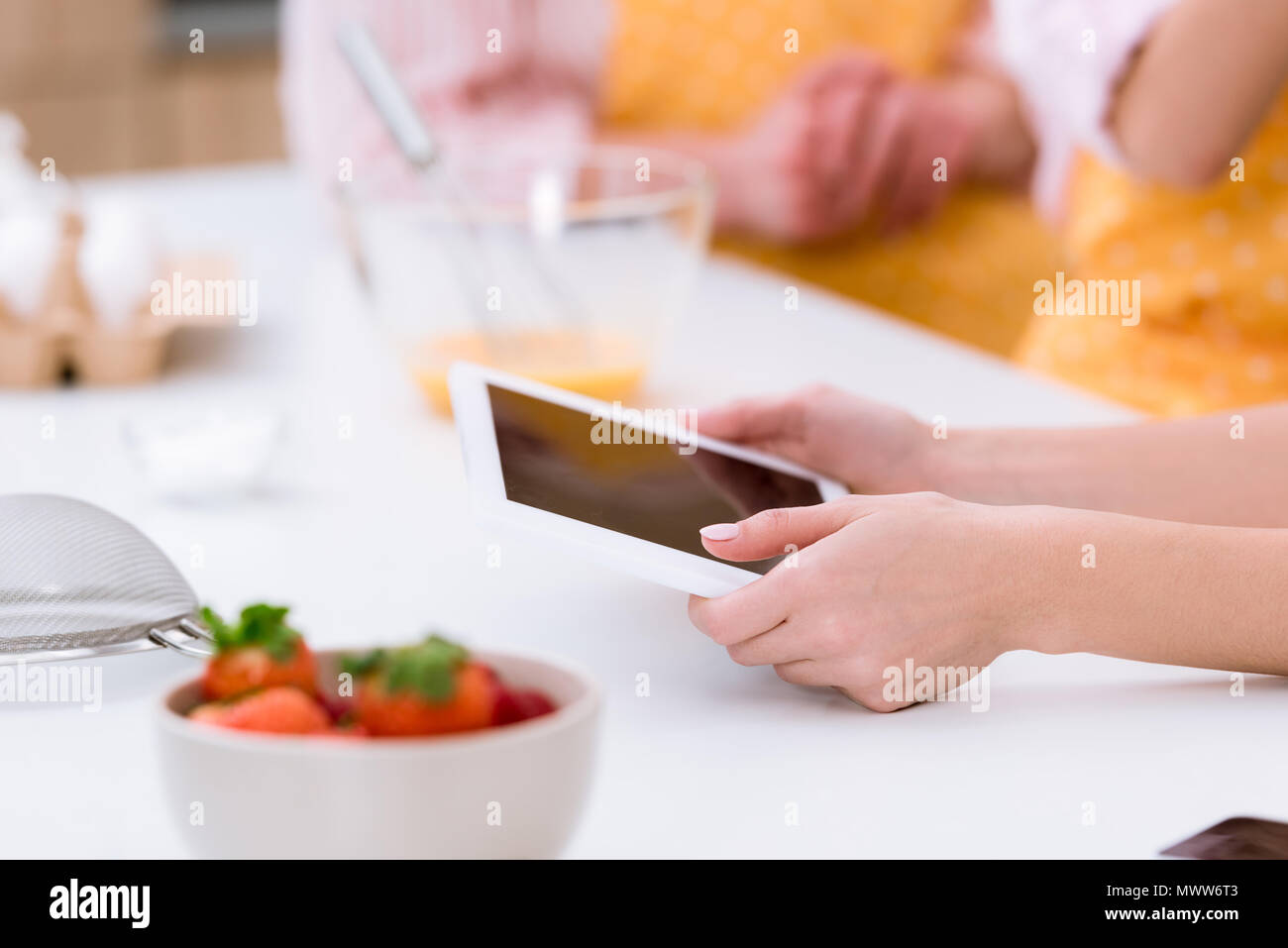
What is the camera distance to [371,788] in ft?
1.36

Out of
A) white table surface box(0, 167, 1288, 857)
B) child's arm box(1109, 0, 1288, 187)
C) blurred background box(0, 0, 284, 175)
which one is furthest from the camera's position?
blurred background box(0, 0, 284, 175)

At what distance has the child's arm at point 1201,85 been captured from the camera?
1032mm

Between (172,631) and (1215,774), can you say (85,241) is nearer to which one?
(172,631)

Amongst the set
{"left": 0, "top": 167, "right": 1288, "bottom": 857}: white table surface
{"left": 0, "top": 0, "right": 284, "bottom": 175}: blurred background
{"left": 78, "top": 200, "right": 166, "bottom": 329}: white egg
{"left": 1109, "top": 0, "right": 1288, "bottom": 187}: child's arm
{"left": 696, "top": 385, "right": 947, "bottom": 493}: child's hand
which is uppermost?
{"left": 0, "top": 0, "right": 284, "bottom": 175}: blurred background

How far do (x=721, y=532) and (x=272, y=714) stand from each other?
0.77 ft

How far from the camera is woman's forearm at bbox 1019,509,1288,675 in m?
0.61

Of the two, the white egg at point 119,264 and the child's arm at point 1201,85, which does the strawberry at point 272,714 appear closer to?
the white egg at point 119,264

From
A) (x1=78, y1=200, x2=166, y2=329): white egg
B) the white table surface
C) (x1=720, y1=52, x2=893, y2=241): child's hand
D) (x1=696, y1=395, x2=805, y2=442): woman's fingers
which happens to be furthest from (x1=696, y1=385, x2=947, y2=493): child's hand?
(x1=720, y1=52, x2=893, y2=241): child's hand

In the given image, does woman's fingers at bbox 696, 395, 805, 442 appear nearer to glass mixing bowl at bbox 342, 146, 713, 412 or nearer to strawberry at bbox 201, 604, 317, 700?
glass mixing bowl at bbox 342, 146, 713, 412

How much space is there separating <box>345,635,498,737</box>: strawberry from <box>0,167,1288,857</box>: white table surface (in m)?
0.09

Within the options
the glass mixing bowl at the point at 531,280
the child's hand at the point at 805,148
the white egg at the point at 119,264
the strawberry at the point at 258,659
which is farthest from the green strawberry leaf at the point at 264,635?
the child's hand at the point at 805,148
